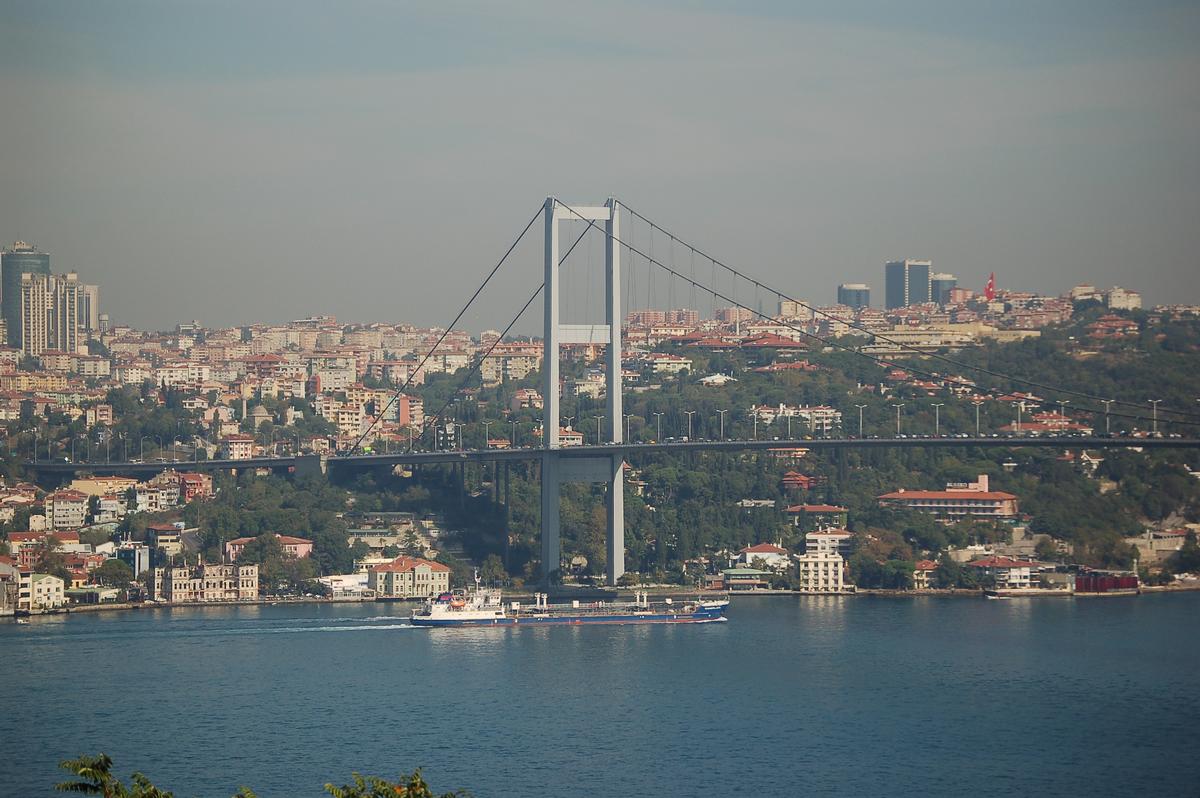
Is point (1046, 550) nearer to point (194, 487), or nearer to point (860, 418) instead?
point (860, 418)

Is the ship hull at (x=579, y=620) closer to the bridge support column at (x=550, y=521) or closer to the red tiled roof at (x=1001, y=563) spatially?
the bridge support column at (x=550, y=521)

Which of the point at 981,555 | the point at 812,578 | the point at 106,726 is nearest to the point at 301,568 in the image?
the point at 812,578

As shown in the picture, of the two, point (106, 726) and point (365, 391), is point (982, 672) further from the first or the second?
point (365, 391)

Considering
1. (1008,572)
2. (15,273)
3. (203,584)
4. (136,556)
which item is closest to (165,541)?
(136,556)

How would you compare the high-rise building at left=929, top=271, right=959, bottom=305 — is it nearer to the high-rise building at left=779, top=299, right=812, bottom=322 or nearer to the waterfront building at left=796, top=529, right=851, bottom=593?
the high-rise building at left=779, top=299, right=812, bottom=322

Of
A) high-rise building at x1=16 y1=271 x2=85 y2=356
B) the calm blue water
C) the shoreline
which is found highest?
high-rise building at x1=16 y1=271 x2=85 y2=356

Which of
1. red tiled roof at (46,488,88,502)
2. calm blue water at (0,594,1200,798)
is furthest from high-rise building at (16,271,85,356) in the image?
calm blue water at (0,594,1200,798)

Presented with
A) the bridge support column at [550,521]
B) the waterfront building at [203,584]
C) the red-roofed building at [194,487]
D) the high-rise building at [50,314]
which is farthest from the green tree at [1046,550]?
the high-rise building at [50,314]
